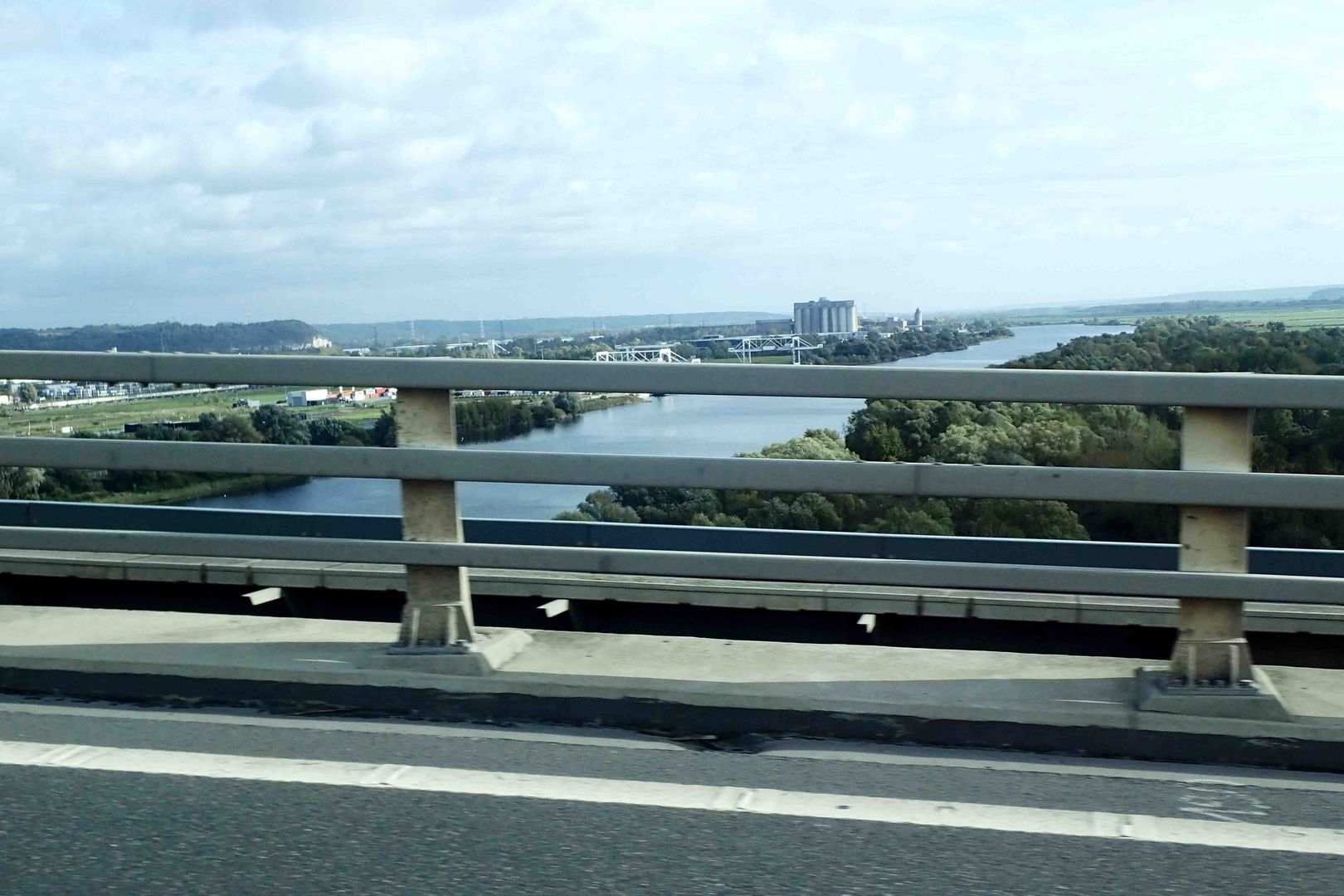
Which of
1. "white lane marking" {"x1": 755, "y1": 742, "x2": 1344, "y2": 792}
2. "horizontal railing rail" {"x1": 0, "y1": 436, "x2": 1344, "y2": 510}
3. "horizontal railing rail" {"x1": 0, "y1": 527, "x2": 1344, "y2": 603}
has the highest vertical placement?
"horizontal railing rail" {"x1": 0, "y1": 436, "x2": 1344, "y2": 510}

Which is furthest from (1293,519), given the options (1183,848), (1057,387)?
(1183,848)

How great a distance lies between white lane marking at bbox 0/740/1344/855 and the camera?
11.5 feet

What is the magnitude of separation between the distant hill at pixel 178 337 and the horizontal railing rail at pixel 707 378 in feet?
3.61

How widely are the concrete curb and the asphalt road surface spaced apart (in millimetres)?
72

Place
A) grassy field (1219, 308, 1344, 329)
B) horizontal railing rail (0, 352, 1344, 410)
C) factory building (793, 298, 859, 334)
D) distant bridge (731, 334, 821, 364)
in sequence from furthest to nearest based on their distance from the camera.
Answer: factory building (793, 298, 859, 334)
grassy field (1219, 308, 1344, 329)
distant bridge (731, 334, 821, 364)
horizontal railing rail (0, 352, 1344, 410)

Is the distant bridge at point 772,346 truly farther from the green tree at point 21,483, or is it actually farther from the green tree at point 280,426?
the green tree at point 21,483

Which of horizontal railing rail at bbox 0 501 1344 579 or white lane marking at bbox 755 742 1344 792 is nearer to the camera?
white lane marking at bbox 755 742 1344 792

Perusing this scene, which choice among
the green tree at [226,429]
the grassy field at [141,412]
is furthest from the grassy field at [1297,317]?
the green tree at [226,429]

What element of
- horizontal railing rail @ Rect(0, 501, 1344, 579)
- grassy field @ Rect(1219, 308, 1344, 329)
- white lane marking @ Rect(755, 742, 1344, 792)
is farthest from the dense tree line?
grassy field @ Rect(1219, 308, 1344, 329)

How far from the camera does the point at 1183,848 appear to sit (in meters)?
3.40

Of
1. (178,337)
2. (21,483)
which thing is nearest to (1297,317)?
(178,337)

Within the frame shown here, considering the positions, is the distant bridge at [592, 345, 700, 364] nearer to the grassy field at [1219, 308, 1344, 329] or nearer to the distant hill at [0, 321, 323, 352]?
the distant hill at [0, 321, 323, 352]

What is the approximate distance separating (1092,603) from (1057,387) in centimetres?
125

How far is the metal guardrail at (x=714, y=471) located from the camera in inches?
161
